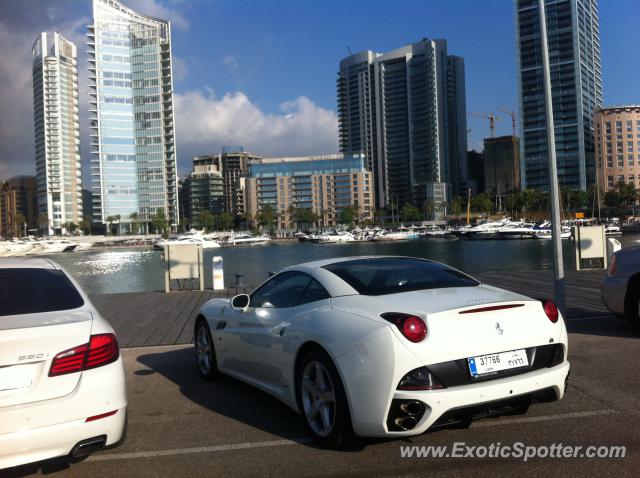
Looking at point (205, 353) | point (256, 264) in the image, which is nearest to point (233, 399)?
point (205, 353)

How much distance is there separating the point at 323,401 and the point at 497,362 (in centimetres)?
129

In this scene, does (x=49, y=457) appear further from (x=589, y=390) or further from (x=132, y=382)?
(x=589, y=390)

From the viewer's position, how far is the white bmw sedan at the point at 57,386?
350 cm

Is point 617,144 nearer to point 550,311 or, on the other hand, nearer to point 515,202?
point 515,202

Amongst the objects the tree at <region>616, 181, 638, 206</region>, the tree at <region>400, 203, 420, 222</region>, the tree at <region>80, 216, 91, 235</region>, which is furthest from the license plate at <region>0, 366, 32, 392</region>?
the tree at <region>80, 216, 91, 235</region>

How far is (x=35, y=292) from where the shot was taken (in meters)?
4.45

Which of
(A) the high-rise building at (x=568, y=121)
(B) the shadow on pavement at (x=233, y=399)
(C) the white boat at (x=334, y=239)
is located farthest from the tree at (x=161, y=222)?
(B) the shadow on pavement at (x=233, y=399)

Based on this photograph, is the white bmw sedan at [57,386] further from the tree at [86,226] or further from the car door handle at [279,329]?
the tree at [86,226]

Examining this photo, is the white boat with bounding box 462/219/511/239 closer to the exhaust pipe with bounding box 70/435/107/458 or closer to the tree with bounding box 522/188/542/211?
the tree with bounding box 522/188/542/211

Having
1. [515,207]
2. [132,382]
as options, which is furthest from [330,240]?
[132,382]

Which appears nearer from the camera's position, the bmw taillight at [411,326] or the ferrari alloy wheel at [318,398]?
the bmw taillight at [411,326]

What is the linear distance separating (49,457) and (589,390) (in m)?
4.64

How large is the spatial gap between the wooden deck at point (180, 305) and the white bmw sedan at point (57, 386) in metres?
5.04

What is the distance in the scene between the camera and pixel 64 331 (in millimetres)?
3748
